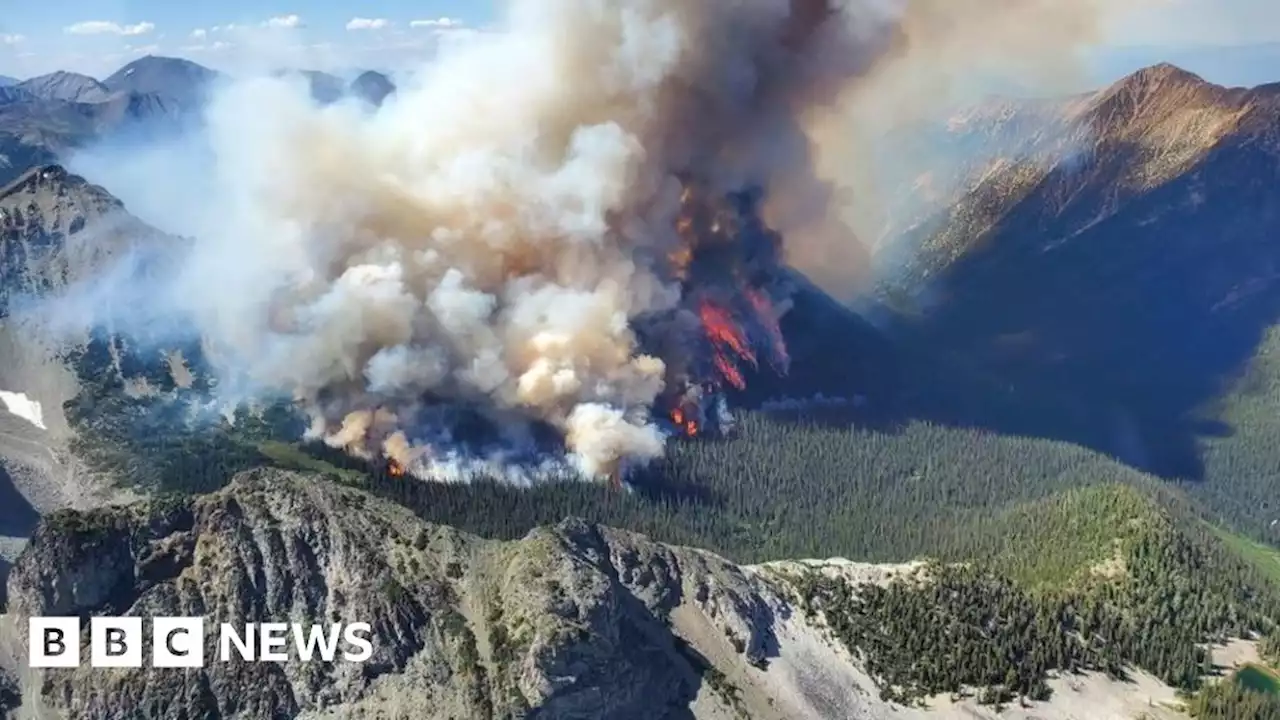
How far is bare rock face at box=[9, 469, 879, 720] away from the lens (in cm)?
11006

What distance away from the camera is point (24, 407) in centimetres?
19138

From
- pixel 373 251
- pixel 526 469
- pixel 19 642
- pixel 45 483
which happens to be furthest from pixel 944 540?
pixel 45 483

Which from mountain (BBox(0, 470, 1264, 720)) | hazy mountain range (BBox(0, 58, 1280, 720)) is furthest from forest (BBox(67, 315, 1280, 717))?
mountain (BBox(0, 470, 1264, 720))

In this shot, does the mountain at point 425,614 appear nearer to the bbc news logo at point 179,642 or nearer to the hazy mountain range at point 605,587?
the hazy mountain range at point 605,587

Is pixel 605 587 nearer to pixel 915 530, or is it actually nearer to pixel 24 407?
pixel 915 530

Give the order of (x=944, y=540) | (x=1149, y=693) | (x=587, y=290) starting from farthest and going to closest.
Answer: (x=587, y=290), (x=944, y=540), (x=1149, y=693)

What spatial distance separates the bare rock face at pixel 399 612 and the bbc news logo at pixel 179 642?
963 millimetres

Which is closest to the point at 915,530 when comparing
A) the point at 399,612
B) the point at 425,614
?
the point at 425,614

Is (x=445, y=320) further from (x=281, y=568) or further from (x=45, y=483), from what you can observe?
(x=281, y=568)

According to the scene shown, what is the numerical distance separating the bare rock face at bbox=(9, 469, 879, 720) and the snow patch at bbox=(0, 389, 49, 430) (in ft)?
256

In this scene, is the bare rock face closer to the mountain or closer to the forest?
the mountain

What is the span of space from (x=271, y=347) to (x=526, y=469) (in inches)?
1854

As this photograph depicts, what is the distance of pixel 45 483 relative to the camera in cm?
17075

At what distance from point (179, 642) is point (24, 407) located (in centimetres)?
9651
